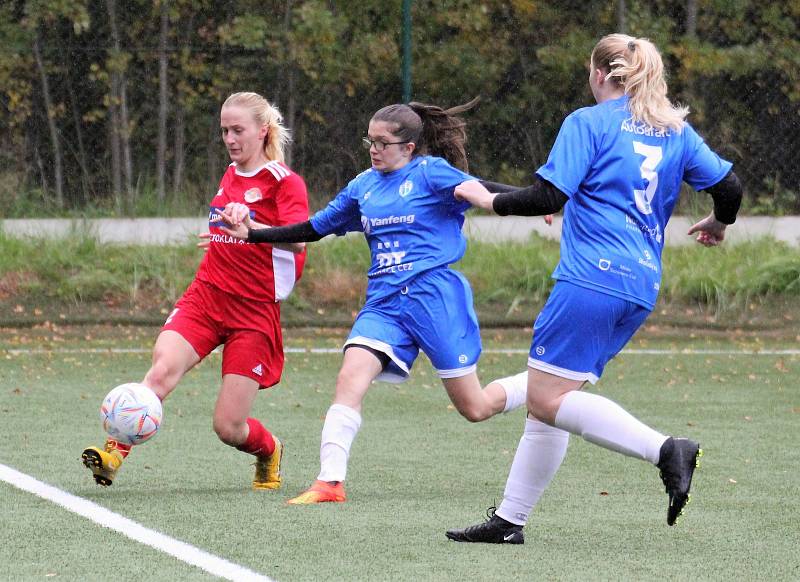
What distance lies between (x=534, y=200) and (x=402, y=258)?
1.40 m

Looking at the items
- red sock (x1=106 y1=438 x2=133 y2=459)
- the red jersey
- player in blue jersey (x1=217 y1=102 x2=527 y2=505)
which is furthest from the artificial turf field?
the red jersey

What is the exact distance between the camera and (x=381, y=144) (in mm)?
6285

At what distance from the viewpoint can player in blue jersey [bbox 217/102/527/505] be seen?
6141mm

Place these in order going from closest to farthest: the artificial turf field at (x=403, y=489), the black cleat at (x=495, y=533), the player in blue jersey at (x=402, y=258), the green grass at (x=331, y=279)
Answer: the artificial turf field at (x=403, y=489) < the black cleat at (x=495, y=533) < the player in blue jersey at (x=402, y=258) < the green grass at (x=331, y=279)

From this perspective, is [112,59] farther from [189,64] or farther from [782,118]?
[782,118]

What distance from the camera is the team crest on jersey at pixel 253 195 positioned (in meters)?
6.65

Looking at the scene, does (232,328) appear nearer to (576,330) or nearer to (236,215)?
(236,215)

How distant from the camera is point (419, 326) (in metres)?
6.19

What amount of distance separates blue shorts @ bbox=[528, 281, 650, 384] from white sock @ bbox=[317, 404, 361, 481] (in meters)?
1.23

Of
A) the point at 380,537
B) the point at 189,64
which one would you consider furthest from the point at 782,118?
the point at 380,537

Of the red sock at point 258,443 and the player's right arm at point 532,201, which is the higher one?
the player's right arm at point 532,201

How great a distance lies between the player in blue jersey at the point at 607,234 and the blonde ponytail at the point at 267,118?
74.6 inches

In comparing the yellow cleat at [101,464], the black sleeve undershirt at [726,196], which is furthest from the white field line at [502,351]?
the black sleeve undershirt at [726,196]

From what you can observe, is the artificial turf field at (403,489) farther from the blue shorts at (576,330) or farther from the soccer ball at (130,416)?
the blue shorts at (576,330)
